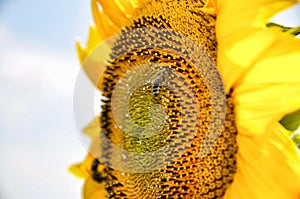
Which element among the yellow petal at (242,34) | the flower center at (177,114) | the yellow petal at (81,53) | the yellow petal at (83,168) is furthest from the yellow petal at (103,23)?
the yellow petal at (242,34)

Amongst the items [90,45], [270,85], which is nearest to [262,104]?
[270,85]

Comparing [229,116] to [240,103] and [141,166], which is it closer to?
[240,103]

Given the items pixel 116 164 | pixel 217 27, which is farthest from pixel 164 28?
pixel 116 164

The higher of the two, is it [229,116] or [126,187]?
[229,116]

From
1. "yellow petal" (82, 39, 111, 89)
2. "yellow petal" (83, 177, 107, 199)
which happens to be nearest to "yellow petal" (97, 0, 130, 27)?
"yellow petal" (82, 39, 111, 89)

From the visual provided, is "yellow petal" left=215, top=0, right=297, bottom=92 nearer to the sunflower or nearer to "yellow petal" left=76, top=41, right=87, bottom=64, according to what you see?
the sunflower

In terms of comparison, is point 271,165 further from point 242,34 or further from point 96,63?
point 96,63

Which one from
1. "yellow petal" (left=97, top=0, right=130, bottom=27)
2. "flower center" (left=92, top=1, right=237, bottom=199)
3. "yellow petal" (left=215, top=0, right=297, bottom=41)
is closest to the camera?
"yellow petal" (left=215, top=0, right=297, bottom=41)

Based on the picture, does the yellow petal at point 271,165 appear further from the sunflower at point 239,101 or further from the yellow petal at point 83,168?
the yellow petal at point 83,168

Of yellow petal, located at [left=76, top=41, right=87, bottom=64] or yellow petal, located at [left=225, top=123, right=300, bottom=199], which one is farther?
yellow petal, located at [left=76, top=41, right=87, bottom=64]
